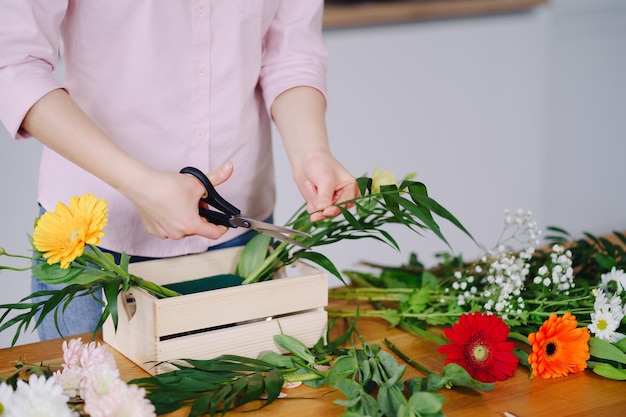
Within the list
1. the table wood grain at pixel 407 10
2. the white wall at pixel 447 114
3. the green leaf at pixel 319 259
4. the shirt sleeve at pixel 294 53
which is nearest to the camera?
the green leaf at pixel 319 259

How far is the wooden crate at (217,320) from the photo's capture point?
40.2 inches

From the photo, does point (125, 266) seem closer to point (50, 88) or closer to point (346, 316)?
point (50, 88)

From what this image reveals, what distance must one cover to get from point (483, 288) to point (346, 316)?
224mm

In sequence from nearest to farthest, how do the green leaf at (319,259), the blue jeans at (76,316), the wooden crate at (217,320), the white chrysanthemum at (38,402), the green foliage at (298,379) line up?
the white chrysanthemum at (38,402) → the green foliage at (298,379) → the wooden crate at (217,320) → the green leaf at (319,259) → the blue jeans at (76,316)

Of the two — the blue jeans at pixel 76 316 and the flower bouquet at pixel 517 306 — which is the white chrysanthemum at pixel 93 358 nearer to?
the blue jeans at pixel 76 316

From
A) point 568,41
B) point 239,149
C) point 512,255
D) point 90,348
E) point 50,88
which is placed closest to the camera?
point 90,348

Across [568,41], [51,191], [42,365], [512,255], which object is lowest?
[42,365]

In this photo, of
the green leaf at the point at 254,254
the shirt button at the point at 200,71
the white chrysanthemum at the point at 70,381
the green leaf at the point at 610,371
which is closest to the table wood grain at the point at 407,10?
the shirt button at the point at 200,71

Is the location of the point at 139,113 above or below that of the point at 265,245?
above

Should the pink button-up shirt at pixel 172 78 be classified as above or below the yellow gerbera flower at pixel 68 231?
above

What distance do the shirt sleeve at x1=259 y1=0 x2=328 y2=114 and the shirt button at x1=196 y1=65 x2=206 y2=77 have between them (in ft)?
0.47

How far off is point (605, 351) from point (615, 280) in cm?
14

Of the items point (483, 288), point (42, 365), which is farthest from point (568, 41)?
point (42, 365)

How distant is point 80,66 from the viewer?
47.8 inches
